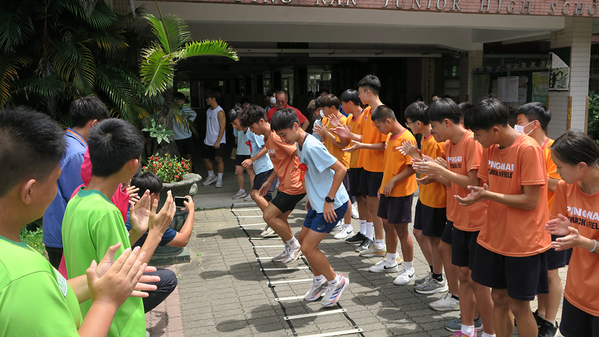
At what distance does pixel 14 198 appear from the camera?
1.37 m

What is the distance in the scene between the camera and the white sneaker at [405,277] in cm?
480

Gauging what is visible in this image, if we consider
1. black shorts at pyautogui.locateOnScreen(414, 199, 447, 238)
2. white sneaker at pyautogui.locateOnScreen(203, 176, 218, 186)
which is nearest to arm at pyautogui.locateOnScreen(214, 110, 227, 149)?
white sneaker at pyautogui.locateOnScreen(203, 176, 218, 186)

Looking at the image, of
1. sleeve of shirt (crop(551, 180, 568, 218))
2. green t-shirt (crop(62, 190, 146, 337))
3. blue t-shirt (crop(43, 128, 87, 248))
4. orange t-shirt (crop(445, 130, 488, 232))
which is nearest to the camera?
green t-shirt (crop(62, 190, 146, 337))

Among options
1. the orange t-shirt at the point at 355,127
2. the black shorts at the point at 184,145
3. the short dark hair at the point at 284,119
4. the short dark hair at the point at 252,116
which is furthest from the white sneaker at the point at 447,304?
the black shorts at the point at 184,145

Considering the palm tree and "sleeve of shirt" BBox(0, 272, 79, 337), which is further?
the palm tree

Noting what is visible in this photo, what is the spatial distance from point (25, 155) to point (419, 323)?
3.53 metres

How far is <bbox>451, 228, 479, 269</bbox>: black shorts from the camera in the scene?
11.5 ft

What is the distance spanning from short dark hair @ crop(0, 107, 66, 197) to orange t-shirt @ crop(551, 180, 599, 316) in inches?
106

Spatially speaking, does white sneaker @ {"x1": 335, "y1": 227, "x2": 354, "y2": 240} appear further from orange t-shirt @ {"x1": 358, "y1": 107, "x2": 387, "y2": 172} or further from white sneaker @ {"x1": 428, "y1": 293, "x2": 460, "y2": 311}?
white sneaker @ {"x1": 428, "y1": 293, "x2": 460, "y2": 311}

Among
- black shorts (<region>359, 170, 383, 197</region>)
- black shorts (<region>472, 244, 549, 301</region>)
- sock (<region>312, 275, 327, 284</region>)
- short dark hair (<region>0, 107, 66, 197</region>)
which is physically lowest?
sock (<region>312, 275, 327, 284</region>)

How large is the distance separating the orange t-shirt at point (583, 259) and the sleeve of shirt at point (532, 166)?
20 centimetres

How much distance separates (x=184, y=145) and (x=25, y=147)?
8575 mm

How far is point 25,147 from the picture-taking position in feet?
4.55

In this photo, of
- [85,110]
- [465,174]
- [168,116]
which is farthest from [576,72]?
[85,110]
